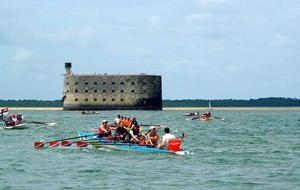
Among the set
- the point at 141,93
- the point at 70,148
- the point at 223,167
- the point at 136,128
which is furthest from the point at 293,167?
the point at 141,93

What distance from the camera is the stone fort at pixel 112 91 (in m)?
140

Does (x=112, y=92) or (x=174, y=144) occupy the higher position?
(x=112, y=92)

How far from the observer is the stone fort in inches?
5527

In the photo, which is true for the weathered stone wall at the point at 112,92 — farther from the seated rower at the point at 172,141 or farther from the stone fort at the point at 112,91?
the seated rower at the point at 172,141

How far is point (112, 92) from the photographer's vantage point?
142 m

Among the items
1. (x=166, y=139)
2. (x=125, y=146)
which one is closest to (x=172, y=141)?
(x=166, y=139)

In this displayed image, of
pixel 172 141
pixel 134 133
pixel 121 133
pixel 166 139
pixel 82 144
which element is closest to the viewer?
pixel 172 141

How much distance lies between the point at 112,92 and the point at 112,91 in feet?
0.62

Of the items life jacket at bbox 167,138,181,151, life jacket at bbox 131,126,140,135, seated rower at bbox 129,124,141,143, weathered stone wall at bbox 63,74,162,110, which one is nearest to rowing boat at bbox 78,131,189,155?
life jacket at bbox 167,138,181,151

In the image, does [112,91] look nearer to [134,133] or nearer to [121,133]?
[121,133]

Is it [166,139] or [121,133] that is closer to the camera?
[166,139]

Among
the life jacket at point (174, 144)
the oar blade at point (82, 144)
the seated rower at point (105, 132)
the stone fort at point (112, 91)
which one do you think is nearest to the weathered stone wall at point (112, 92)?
the stone fort at point (112, 91)

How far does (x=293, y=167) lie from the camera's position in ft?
103

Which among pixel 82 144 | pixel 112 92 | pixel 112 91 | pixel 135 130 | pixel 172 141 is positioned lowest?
pixel 82 144
